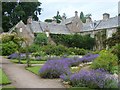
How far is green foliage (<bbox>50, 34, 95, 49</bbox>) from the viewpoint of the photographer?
177 feet

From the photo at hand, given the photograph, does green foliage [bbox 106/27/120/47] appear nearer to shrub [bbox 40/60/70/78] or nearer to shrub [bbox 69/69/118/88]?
shrub [bbox 40/60/70/78]

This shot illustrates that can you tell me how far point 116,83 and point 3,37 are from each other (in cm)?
1397

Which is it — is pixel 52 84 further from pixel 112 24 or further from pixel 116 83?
pixel 112 24

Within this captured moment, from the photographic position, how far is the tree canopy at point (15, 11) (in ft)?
204

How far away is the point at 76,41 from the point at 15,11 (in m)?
16.9

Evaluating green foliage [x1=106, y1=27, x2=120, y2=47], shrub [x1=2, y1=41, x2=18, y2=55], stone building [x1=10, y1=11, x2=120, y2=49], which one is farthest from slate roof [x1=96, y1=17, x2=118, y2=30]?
green foliage [x1=106, y1=27, x2=120, y2=47]

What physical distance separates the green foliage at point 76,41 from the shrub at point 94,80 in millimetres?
40663

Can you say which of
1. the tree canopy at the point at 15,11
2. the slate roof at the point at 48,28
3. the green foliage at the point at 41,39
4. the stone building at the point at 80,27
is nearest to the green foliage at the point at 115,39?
the stone building at the point at 80,27

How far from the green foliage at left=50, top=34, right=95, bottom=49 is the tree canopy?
1233 centimetres

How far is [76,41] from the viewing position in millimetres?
54000

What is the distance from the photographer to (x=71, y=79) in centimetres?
1347

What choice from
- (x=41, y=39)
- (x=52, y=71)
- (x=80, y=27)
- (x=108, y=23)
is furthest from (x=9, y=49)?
(x=80, y=27)

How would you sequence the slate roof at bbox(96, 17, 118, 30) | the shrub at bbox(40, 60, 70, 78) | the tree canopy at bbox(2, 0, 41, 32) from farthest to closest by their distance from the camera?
the tree canopy at bbox(2, 0, 41, 32) < the slate roof at bbox(96, 17, 118, 30) < the shrub at bbox(40, 60, 70, 78)

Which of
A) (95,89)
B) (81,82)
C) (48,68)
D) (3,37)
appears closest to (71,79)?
(81,82)
